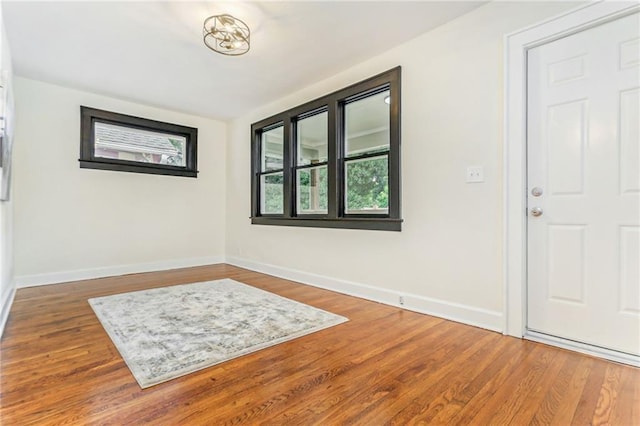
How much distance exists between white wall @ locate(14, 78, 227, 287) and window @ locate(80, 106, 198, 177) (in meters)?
0.09

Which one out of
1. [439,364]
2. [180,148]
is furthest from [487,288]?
[180,148]

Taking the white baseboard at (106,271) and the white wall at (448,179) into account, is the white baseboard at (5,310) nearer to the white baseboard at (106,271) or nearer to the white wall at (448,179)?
the white baseboard at (106,271)

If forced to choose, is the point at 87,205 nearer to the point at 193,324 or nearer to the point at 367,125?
the point at 193,324

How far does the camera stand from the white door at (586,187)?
1.87 meters

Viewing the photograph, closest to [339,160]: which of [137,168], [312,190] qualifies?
[312,190]

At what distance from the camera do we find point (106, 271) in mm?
4352

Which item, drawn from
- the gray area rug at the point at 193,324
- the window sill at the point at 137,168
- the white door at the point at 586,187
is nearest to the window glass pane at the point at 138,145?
the window sill at the point at 137,168

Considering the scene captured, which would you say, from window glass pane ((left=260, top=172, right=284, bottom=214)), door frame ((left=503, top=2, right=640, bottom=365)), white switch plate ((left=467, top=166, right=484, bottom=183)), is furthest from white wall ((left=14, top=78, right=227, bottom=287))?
door frame ((left=503, top=2, right=640, bottom=365))

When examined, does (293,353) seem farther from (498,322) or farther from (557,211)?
(557,211)

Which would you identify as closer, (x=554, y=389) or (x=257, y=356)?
(x=554, y=389)

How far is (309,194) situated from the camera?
13.7 ft

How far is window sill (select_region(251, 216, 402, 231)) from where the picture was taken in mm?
3029

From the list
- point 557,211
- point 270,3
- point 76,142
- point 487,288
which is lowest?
point 487,288

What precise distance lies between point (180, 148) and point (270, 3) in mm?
3483
